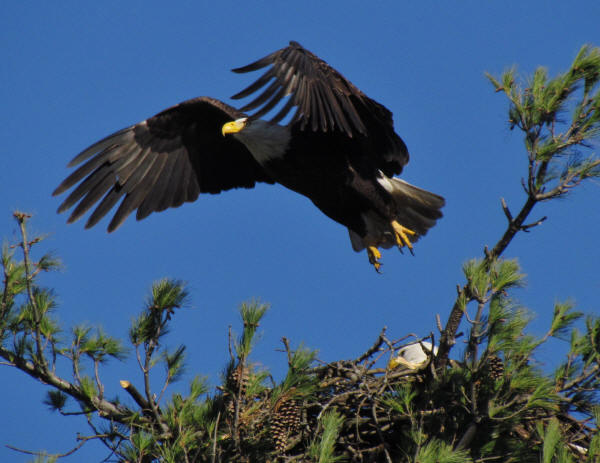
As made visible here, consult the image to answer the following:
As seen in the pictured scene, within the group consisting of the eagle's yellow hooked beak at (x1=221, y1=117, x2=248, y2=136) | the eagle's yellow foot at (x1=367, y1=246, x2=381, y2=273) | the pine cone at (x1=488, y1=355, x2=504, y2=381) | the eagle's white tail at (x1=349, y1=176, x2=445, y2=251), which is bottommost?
the pine cone at (x1=488, y1=355, x2=504, y2=381)

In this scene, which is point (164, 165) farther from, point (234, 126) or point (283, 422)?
point (283, 422)

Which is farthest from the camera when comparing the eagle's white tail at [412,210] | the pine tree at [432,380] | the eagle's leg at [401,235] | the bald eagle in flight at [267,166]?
the eagle's white tail at [412,210]

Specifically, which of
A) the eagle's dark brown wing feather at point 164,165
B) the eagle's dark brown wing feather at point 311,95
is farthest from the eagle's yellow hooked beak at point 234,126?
the eagle's dark brown wing feather at point 311,95

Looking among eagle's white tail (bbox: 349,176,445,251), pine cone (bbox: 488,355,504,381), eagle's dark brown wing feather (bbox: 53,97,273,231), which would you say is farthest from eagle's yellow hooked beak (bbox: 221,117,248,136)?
pine cone (bbox: 488,355,504,381)

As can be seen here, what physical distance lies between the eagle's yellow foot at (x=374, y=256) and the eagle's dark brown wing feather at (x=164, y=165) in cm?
100

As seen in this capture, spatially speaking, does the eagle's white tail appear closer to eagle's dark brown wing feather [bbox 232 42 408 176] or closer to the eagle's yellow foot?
the eagle's yellow foot

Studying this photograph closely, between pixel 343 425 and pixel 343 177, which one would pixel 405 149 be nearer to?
pixel 343 177

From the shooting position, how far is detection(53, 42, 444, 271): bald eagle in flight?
581 cm

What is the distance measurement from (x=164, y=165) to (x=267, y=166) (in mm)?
988

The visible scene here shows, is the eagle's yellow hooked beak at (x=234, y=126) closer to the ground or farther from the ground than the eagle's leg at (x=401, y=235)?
farther from the ground

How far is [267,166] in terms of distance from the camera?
597 centimetres

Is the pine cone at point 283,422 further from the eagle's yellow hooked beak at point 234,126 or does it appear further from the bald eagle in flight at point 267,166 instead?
the eagle's yellow hooked beak at point 234,126

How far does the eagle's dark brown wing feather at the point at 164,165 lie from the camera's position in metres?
6.16

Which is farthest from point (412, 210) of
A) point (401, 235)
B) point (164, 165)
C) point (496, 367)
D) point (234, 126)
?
point (496, 367)
